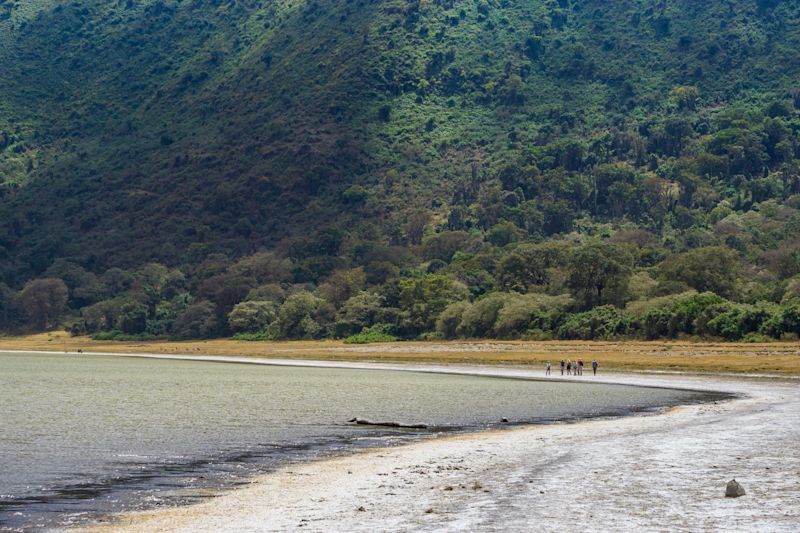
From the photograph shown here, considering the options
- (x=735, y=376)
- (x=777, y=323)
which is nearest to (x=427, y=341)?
(x=777, y=323)

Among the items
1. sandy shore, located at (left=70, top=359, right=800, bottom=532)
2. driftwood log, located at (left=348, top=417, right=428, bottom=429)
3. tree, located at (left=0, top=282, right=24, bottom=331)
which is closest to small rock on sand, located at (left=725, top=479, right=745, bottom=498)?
sandy shore, located at (left=70, top=359, right=800, bottom=532)

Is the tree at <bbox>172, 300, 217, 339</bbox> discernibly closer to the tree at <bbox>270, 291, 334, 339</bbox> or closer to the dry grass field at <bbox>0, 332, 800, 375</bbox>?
the dry grass field at <bbox>0, 332, 800, 375</bbox>

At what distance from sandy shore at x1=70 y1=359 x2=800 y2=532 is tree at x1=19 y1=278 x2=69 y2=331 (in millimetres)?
161860

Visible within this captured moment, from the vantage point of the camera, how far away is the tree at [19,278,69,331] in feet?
595

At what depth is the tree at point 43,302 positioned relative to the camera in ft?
595

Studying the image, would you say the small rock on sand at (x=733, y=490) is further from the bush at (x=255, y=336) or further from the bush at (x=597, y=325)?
the bush at (x=255, y=336)

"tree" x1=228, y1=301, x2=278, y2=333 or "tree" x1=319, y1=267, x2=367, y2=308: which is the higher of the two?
"tree" x1=319, y1=267, x2=367, y2=308

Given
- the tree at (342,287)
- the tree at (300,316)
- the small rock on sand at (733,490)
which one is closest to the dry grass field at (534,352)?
the tree at (300,316)

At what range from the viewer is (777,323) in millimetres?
79688

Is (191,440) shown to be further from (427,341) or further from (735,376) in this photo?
(427,341)

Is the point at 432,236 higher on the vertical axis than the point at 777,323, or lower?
higher

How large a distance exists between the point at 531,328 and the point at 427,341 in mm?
14922

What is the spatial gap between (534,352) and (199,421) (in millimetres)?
56942

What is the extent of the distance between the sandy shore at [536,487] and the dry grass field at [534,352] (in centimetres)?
3720
